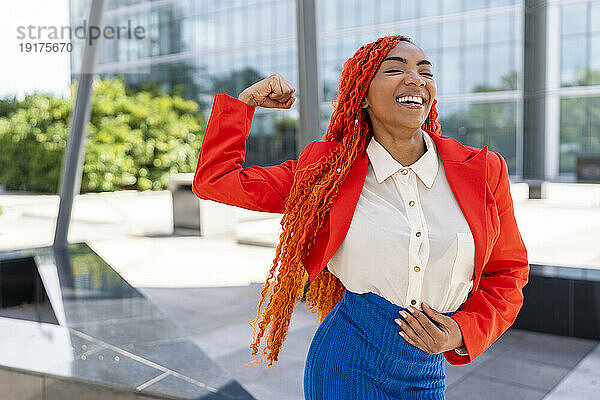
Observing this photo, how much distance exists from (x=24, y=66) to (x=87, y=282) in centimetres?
259

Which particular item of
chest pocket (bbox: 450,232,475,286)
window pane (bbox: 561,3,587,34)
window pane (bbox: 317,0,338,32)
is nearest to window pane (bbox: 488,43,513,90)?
window pane (bbox: 561,3,587,34)

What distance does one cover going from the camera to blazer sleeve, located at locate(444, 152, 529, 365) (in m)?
1.44

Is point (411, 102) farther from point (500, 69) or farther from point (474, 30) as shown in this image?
point (500, 69)

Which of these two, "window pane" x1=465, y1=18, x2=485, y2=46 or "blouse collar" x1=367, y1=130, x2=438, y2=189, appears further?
"window pane" x1=465, y1=18, x2=485, y2=46

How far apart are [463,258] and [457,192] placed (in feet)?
0.49

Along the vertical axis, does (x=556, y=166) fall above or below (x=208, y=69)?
below

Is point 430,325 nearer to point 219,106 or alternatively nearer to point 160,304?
point 219,106

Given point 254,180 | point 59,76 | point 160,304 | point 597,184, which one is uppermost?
point 59,76

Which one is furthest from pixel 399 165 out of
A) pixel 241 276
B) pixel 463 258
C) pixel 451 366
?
pixel 241 276

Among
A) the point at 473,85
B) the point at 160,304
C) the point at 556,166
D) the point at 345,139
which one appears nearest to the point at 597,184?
the point at 556,166

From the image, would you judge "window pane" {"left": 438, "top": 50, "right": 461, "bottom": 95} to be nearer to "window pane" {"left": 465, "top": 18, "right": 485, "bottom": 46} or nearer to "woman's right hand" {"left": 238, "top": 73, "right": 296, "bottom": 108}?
"window pane" {"left": 465, "top": 18, "right": 485, "bottom": 46}

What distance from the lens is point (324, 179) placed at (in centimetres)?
153

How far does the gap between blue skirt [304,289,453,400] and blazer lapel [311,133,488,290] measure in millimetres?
150

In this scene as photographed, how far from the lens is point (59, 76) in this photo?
6828 millimetres
